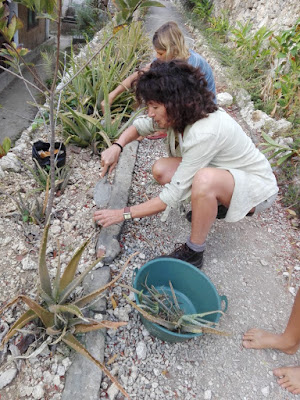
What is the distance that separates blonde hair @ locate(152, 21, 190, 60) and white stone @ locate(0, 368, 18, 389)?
2178mm

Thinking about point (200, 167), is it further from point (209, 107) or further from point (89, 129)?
point (89, 129)

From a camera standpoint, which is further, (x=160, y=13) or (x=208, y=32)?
(x=160, y=13)

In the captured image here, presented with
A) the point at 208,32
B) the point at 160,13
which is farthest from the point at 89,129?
the point at 160,13

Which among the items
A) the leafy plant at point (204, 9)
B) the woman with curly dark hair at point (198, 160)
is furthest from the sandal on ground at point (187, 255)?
the leafy plant at point (204, 9)

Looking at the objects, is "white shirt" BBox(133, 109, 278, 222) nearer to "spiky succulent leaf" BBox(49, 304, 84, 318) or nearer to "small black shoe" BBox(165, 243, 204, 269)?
"small black shoe" BBox(165, 243, 204, 269)

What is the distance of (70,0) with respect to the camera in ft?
34.8

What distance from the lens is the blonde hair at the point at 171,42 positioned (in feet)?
7.44

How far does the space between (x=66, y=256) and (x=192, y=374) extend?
0.89 m

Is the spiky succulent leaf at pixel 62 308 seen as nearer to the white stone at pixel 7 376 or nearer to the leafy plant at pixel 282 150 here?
the white stone at pixel 7 376

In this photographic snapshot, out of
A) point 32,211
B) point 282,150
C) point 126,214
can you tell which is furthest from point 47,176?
point 282,150

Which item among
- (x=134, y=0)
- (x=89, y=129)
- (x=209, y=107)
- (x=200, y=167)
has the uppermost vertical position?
(x=134, y=0)

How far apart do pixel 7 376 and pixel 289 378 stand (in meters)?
1.23

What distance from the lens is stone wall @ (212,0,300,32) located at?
4.25 metres

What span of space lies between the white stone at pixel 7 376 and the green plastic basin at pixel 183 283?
1.88ft
